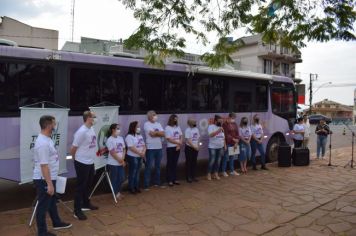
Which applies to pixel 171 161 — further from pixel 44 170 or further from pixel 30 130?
pixel 44 170

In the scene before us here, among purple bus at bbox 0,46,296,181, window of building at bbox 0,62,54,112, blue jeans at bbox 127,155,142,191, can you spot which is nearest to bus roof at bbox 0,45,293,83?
purple bus at bbox 0,46,296,181

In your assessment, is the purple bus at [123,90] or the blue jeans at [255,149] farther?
the blue jeans at [255,149]

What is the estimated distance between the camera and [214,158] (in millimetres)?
10086

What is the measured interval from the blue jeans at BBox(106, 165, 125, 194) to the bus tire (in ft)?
21.9

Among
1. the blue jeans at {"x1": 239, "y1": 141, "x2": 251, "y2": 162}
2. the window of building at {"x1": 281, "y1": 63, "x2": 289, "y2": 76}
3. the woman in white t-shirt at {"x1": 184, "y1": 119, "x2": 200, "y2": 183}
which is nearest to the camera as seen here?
the woman in white t-shirt at {"x1": 184, "y1": 119, "x2": 200, "y2": 183}

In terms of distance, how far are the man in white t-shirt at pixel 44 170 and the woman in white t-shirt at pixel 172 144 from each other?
12.5ft

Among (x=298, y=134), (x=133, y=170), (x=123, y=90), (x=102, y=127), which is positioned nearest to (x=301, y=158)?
(x=298, y=134)

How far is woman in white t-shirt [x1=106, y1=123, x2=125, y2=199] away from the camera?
24.8 ft

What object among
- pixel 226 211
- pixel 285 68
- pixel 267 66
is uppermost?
pixel 285 68

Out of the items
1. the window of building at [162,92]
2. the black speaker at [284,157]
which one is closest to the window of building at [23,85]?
the window of building at [162,92]

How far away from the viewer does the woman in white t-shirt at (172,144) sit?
29.7 feet

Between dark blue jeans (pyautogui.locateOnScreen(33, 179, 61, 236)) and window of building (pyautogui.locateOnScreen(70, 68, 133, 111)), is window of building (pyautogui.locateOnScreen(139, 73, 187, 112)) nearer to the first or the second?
window of building (pyautogui.locateOnScreen(70, 68, 133, 111))

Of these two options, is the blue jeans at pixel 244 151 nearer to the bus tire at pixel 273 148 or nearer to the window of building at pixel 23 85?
the bus tire at pixel 273 148

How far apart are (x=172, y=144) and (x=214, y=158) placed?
152 cm
